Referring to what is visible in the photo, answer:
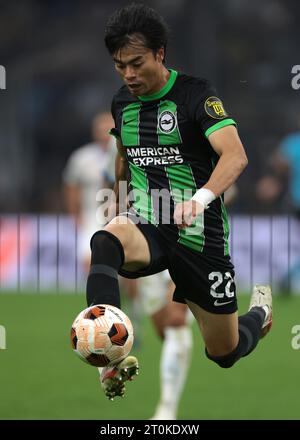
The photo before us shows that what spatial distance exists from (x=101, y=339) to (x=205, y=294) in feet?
3.60

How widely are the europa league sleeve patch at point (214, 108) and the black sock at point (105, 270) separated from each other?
0.75 metres

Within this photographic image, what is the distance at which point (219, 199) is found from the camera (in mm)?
6305

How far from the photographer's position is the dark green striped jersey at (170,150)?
6.00 meters

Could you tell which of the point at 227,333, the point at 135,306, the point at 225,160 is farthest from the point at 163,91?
the point at 135,306

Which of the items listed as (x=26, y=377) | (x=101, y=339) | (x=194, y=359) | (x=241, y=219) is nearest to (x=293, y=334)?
(x=194, y=359)

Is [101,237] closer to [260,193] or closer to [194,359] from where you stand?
[194,359]

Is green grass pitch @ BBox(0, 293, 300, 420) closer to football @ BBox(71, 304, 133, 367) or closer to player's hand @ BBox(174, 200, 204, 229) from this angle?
football @ BBox(71, 304, 133, 367)

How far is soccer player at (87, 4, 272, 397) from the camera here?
568 centimetres

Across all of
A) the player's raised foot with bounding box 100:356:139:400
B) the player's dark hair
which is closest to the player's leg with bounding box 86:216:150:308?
the player's raised foot with bounding box 100:356:139:400

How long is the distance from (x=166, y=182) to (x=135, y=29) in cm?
81

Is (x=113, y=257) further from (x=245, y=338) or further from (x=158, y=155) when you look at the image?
(x=245, y=338)

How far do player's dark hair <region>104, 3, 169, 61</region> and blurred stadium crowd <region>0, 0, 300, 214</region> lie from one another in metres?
11.4

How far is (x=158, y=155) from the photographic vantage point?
6086mm

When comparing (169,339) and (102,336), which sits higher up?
(102,336)
